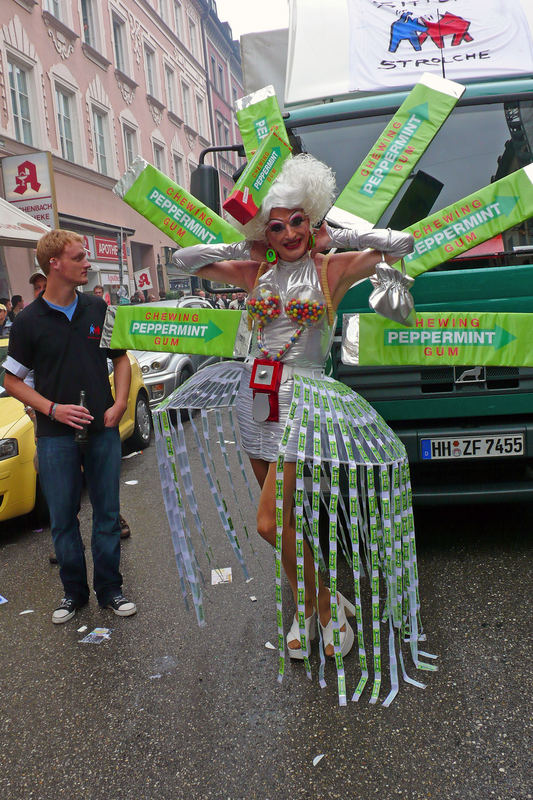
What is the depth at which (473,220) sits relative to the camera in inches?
113

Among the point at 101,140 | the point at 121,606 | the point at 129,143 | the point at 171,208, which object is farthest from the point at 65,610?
the point at 129,143

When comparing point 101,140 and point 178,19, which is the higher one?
point 178,19

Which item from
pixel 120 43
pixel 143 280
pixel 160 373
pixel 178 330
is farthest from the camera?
pixel 120 43

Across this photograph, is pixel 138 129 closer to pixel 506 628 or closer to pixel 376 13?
pixel 376 13

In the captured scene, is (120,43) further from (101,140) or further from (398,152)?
(398,152)

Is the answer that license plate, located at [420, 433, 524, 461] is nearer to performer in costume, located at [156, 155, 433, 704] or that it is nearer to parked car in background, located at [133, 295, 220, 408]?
performer in costume, located at [156, 155, 433, 704]

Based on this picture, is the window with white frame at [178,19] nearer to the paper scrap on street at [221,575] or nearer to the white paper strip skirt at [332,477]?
the paper scrap on street at [221,575]

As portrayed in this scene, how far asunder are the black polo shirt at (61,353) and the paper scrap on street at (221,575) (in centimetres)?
117

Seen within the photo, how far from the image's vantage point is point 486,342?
2.86 m

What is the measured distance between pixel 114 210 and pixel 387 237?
19.7m

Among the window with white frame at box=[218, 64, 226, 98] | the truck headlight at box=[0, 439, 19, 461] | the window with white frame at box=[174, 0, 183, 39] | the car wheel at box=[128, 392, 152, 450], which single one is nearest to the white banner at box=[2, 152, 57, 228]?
the car wheel at box=[128, 392, 152, 450]

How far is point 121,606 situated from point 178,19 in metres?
32.8

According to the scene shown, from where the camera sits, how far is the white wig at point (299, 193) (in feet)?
8.59

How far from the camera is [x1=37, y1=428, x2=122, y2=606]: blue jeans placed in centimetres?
340
